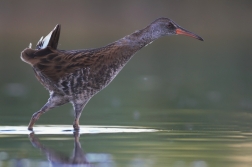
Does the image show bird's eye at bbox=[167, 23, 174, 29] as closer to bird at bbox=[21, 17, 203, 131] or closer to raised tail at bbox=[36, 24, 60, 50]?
bird at bbox=[21, 17, 203, 131]

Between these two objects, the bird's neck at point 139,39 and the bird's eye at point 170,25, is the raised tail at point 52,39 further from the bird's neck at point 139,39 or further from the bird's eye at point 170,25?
the bird's eye at point 170,25

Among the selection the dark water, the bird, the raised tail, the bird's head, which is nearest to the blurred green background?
the bird

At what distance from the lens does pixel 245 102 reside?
16.4 m

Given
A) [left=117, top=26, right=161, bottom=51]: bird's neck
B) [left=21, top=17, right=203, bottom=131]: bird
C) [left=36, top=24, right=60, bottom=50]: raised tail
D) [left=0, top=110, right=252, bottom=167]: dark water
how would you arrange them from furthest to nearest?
[left=117, top=26, right=161, bottom=51]: bird's neck → [left=36, top=24, right=60, bottom=50]: raised tail → [left=21, top=17, right=203, bottom=131]: bird → [left=0, top=110, right=252, bottom=167]: dark water

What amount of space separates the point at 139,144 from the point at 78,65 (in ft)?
6.43

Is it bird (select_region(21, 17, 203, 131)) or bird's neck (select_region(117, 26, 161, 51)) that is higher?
bird's neck (select_region(117, 26, 161, 51))

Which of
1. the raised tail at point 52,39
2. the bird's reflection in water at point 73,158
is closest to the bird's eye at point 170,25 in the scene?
the raised tail at point 52,39

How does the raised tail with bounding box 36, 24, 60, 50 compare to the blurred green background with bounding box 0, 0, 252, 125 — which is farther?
the blurred green background with bounding box 0, 0, 252, 125

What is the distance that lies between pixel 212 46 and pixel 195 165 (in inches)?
994

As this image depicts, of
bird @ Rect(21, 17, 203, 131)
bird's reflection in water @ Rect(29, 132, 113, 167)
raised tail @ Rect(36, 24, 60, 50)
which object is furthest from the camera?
raised tail @ Rect(36, 24, 60, 50)

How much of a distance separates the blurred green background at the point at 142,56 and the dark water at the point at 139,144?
3.35 ft

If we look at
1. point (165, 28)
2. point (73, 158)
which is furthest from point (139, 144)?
point (165, 28)

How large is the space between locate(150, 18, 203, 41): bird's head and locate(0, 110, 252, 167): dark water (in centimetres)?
129

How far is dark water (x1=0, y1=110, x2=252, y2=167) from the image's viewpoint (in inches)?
381
